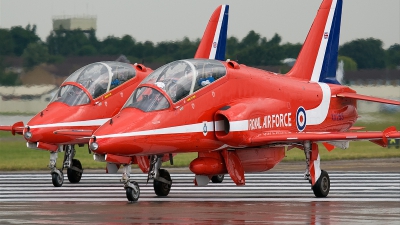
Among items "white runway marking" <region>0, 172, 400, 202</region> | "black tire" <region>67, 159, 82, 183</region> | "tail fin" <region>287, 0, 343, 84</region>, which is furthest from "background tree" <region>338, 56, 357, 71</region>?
"black tire" <region>67, 159, 82, 183</region>

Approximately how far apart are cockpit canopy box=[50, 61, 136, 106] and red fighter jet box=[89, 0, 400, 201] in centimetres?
203

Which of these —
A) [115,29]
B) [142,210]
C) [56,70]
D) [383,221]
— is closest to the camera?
[383,221]

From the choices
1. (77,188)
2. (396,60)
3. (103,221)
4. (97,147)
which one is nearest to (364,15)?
(396,60)

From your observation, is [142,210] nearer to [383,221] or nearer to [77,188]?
[383,221]

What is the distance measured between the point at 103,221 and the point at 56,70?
17.8m

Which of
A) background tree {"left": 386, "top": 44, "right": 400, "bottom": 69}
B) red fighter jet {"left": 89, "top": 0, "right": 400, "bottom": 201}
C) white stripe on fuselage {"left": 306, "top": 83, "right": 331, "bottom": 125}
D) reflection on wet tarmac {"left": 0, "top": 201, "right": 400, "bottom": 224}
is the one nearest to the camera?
reflection on wet tarmac {"left": 0, "top": 201, "right": 400, "bottom": 224}

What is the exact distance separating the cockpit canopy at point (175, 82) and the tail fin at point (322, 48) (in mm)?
4478

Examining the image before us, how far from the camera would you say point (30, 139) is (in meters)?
21.1

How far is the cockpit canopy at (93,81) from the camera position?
2206 cm

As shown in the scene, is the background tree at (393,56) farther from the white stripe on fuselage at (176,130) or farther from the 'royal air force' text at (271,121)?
the white stripe on fuselage at (176,130)

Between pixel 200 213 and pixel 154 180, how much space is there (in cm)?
350

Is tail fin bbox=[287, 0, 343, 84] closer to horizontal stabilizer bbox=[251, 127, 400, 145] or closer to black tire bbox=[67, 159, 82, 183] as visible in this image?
horizontal stabilizer bbox=[251, 127, 400, 145]

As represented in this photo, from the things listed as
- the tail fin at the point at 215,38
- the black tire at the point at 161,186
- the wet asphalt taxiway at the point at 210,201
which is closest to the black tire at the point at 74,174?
the wet asphalt taxiway at the point at 210,201

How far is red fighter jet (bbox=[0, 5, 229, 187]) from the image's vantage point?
21.3m
